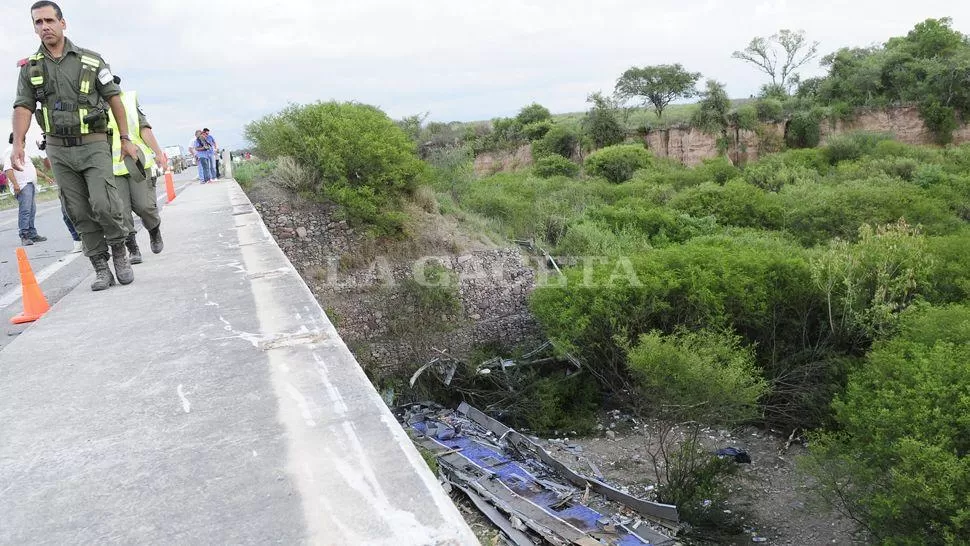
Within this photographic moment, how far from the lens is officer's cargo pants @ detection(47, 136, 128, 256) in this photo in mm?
4621

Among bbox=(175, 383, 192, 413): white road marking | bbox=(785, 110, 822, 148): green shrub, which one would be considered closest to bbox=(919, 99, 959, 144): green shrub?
bbox=(785, 110, 822, 148): green shrub

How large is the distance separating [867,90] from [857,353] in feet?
106

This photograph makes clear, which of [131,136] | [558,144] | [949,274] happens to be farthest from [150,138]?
[558,144]

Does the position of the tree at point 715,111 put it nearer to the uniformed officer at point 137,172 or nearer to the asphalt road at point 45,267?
the asphalt road at point 45,267

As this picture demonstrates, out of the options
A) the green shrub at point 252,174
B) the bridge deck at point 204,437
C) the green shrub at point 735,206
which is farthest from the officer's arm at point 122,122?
the green shrub at point 735,206

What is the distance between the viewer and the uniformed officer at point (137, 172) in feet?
18.0

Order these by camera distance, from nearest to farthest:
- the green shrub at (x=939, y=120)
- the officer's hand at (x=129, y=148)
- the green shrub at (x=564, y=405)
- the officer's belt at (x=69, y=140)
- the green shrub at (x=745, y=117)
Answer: the officer's belt at (x=69, y=140) → the officer's hand at (x=129, y=148) → the green shrub at (x=564, y=405) → the green shrub at (x=939, y=120) → the green shrub at (x=745, y=117)

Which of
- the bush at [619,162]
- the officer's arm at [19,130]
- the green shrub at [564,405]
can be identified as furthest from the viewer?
the bush at [619,162]

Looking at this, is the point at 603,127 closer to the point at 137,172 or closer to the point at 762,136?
the point at 762,136

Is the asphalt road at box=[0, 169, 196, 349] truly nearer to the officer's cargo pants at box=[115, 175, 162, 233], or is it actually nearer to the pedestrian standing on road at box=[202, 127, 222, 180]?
the officer's cargo pants at box=[115, 175, 162, 233]

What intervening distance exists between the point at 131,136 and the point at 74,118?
1132 millimetres

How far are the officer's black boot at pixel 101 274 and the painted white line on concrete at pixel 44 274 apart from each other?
195cm

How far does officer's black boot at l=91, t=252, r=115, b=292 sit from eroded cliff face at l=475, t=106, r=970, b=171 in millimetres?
39069

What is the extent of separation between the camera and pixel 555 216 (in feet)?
77.9
